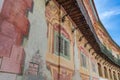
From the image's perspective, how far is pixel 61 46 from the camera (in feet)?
21.0

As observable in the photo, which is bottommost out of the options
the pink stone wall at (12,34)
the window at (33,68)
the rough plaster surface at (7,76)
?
the rough plaster surface at (7,76)

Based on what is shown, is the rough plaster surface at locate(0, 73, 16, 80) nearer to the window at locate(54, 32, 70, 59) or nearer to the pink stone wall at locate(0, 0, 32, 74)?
the pink stone wall at locate(0, 0, 32, 74)

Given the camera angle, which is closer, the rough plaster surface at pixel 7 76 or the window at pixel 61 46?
the rough plaster surface at pixel 7 76

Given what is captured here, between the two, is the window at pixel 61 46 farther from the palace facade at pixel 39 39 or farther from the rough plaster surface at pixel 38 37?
the rough plaster surface at pixel 38 37

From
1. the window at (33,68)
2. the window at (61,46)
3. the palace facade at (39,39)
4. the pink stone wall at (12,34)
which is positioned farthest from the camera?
the window at (61,46)

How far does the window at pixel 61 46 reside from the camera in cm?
604

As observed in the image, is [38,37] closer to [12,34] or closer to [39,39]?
[39,39]

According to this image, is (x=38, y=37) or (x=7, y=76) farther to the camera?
(x=38, y=37)

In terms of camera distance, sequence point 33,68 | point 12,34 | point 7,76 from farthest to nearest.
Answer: point 33,68, point 12,34, point 7,76

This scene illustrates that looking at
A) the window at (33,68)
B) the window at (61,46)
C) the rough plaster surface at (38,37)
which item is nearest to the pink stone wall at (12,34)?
the rough plaster surface at (38,37)

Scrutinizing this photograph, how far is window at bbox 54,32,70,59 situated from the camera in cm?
604

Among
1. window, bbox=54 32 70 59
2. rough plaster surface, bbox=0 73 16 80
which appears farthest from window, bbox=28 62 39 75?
window, bbox=54 32 70 59

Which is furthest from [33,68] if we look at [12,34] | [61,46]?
[61,46]

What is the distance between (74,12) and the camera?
25.2ft
